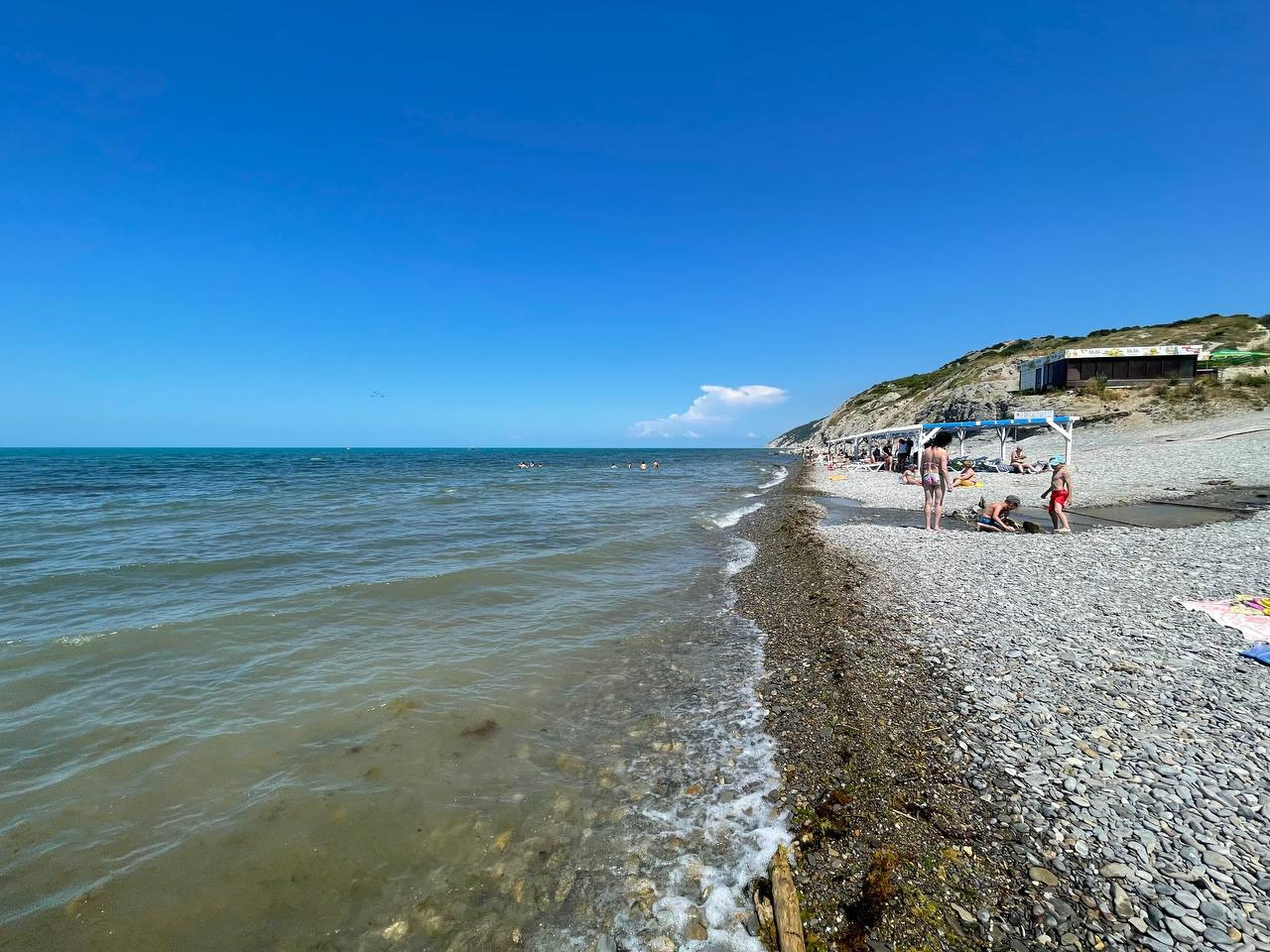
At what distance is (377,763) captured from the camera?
555 cm

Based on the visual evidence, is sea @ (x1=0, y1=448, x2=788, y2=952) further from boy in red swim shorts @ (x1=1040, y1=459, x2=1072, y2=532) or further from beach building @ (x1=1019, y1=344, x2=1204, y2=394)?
beach building @ (x1=1019, y1=344, x2=1204, y2=394)

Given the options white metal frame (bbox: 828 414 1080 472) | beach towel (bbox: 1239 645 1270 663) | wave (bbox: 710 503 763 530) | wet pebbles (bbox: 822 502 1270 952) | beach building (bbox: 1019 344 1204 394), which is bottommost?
wave (bbox: 710 503 763 530)

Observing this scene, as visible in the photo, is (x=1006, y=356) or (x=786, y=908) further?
(x=1006, y=356)

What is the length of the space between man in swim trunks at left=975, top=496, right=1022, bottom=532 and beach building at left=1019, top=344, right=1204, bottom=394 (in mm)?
47615

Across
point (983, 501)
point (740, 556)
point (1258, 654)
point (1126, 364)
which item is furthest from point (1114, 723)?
point (1126, 364)

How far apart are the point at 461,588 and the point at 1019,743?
10239mm

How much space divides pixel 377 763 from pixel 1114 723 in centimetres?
715

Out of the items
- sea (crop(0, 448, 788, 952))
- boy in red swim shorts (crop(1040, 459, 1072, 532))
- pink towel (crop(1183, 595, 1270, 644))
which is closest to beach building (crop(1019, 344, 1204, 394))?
boy in red swim shorts (crop(1040, 459, 1072, 532))

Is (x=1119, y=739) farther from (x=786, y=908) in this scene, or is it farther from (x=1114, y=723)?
(x=786, y=908)

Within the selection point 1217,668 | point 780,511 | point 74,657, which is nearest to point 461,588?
point 74,657

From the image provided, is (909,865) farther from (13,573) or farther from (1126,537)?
(13,573)

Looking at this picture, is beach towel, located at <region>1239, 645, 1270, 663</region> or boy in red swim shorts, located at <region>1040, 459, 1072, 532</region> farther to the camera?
boy in red swim shorts, located at <region>1040, 459, 1072, 532</region>

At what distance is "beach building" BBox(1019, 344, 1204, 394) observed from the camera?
161 feet

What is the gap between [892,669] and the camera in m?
6.64
